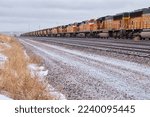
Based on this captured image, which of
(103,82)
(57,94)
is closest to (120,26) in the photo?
(103,82)

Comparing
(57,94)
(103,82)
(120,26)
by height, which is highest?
(57,94)

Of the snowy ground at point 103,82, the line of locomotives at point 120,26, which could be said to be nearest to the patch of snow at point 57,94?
the snowy ground at point 103,82

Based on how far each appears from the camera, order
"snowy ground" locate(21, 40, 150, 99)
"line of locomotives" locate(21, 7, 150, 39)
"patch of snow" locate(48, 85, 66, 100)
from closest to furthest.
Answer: "patch of snow" locate(48, 85, 66, 100)
"snowy ground" locate(21, 40, 150, 99)
"line of locomotives" locate(21, 7, 150, 39)

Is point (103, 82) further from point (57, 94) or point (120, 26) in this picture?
point (120, 26)

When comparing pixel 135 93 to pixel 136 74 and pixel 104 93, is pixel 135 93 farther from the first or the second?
pixel 136 74

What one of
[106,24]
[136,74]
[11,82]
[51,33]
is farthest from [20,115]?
[51,33]

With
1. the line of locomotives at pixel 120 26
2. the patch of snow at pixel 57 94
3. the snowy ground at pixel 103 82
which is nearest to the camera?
the patch of snow at pixel 57 94

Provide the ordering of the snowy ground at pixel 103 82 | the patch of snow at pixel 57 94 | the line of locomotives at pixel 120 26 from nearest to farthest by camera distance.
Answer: the patch of snow at pixel 57 94, the snowy ground at pixel 103 82, the line of locomotives at pixel 120 26

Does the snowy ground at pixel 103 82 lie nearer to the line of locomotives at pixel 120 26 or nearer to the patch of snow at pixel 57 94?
the patch of snow at pixel 57 94

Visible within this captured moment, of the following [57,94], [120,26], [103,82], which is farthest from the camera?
[120,26]

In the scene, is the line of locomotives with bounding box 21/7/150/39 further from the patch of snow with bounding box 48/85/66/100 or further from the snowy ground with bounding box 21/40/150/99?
the patch of snow with bounding box 48/85/66/100

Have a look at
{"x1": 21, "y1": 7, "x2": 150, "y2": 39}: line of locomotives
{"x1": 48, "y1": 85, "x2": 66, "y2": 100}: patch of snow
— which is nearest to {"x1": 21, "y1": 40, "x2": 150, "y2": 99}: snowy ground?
{"x1": 48, "y1": 85, "x2": 66, "y2": 100}: patch of snow

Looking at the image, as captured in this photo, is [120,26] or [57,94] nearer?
[57,94]

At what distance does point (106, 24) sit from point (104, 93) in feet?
175
